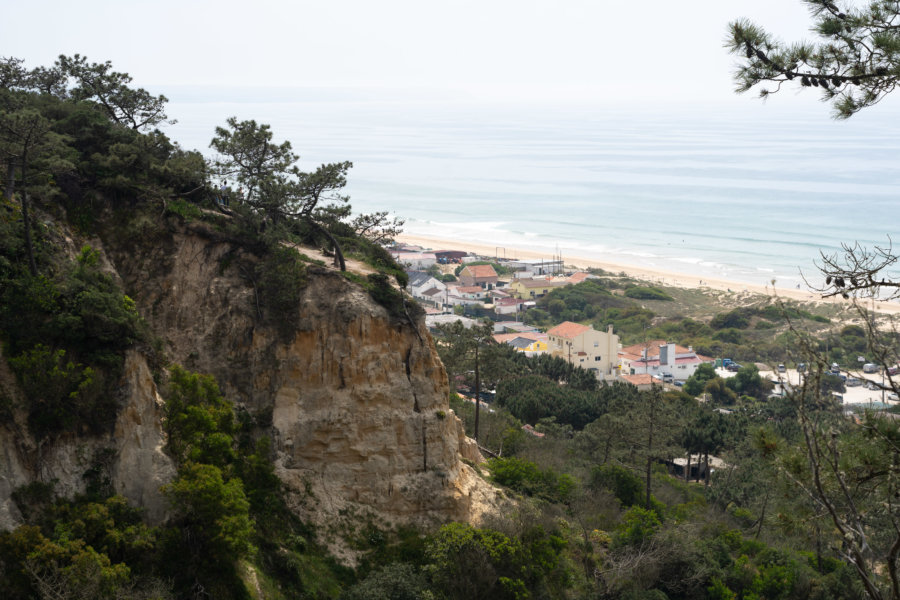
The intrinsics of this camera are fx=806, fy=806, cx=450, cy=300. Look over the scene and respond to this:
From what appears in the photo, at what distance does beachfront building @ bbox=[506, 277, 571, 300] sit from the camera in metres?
89.8

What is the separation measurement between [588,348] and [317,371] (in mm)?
44854

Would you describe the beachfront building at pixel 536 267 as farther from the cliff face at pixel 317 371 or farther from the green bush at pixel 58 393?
the green bush at pixel 58 393

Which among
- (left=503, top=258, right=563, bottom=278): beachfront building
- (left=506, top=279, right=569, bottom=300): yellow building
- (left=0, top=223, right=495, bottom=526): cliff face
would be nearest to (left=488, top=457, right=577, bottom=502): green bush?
(left=0, top=223, right=495, bottom=526): cliff face

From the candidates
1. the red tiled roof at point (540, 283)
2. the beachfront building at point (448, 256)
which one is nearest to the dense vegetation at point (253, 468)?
the red tiled roof at point (540, 283)

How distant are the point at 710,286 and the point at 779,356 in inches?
1152

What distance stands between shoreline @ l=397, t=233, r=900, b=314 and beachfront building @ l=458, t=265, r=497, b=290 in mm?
15566

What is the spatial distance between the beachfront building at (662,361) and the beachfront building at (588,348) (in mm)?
1161

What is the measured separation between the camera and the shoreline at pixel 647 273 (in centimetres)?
8819

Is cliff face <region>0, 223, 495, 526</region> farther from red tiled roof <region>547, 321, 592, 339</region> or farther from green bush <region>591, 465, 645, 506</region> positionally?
red tiled roof <region>547, 321, 592, 339</region>

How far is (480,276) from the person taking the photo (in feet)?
309

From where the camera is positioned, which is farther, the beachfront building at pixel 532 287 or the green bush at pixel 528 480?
the beachfront building at pixel 532 287

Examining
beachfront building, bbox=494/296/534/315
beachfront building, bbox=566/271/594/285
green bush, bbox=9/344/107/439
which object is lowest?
beachfront building, bbox=494/296/534/315

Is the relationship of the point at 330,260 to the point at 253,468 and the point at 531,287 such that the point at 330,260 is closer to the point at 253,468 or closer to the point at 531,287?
the point at 253,468

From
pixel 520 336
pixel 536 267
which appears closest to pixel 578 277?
pixel 536 267
